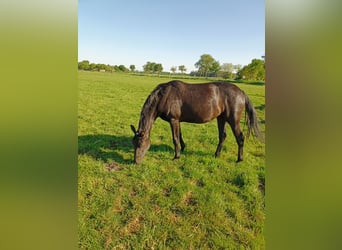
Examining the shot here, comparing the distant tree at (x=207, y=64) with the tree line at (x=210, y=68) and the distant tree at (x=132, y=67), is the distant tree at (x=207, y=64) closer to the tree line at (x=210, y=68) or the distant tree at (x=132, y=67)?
the tree line at (x=210, y=68)

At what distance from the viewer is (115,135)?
3730mm

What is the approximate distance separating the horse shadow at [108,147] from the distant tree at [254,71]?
6.51 feet

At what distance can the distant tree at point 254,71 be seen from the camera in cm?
137

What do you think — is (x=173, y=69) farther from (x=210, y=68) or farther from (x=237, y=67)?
(x=237, y=67)

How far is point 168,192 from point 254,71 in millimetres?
1715

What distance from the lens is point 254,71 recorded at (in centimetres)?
146

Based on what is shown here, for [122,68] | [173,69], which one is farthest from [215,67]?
[122,68]

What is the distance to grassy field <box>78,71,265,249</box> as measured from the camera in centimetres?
199

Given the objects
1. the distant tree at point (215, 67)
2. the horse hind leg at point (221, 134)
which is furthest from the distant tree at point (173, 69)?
the horse hind leg at point (221, 134)

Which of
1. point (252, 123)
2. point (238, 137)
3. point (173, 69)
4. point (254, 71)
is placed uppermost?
point (173, 69)

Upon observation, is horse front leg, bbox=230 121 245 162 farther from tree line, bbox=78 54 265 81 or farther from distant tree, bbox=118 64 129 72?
distant tree, bbox=118 64 129 72
